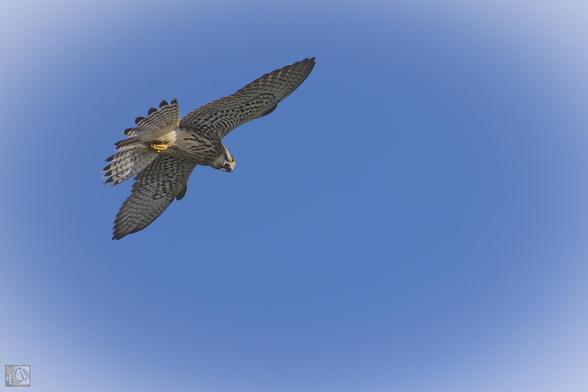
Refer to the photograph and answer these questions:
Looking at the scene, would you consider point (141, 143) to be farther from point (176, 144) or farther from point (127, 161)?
point (176, 144)

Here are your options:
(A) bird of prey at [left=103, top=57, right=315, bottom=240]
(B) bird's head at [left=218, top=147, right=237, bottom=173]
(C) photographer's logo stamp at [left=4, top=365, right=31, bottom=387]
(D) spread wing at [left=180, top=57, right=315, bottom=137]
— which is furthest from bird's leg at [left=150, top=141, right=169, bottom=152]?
(C) photographer's logo stamp at [left=4, top=365, right=31, bottom=387]

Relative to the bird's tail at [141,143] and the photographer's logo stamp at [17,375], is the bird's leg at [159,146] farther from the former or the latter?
the photographer's logo stamp at [17,375]

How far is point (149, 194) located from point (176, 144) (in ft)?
4.33

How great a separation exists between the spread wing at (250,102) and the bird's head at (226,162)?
0.31 m

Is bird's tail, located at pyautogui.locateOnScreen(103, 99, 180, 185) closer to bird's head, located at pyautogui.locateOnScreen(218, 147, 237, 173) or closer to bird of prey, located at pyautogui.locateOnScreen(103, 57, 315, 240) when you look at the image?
bird of prey, located at pyautogui.locateOnScreen(103, 57, 315, 240)

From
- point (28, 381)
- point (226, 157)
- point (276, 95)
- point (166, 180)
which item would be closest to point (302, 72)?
point (276, 95)

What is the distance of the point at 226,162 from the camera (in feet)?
42.1

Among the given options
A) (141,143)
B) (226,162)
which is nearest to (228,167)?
(226,162)

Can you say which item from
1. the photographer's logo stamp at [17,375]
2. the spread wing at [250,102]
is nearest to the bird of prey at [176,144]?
the spread wing at [250,102]

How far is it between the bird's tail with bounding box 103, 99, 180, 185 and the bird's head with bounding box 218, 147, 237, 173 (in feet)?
2.65

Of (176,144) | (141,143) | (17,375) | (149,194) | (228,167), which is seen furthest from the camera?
(17,375)

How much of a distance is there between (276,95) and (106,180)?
2564mm

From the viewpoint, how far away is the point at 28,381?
13.7 m

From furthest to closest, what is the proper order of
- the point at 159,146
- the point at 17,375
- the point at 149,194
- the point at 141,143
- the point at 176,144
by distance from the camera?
the point at 17,375 < the point at 149,194 < the point at 176,144 < the point at 159,146 < the point at 141,143
